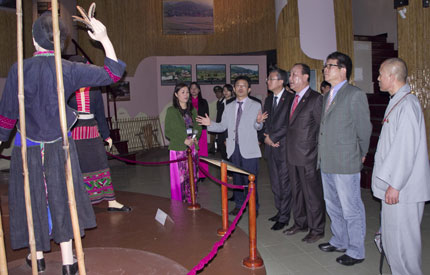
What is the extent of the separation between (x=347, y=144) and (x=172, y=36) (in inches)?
419

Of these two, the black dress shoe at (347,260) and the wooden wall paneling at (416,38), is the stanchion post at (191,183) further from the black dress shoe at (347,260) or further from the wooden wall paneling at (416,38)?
the wooden wall paneling at (416,38)

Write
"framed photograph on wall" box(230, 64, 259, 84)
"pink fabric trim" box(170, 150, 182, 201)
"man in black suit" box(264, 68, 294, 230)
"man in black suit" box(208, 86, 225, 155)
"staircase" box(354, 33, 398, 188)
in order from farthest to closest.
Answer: "framed photograph on wall" box(230, 64, 259, 84)
"man in black suit" box(208, 86, 225, 155)
"staircase" box(354, 33, 398, 188)
"pink fabric trim" box(170, 150, 182, 201)
"man in black suit" box(264, 68, 294, 230)

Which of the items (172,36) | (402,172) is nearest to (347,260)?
(402,172)

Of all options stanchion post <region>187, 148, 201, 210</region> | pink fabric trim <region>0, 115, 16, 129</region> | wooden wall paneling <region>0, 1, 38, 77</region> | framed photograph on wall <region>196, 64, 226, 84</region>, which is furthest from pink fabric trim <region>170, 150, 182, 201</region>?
framed photograph on wall <region>196, 64, 226, 84</region>

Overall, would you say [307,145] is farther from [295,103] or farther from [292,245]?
[292,245]

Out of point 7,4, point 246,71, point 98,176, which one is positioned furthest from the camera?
point 246,71

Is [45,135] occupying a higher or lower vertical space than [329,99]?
lower

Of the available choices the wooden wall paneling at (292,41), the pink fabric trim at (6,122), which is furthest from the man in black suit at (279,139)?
the pink fabric trim at (6,122)

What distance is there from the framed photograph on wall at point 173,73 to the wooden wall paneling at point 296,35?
639 cm

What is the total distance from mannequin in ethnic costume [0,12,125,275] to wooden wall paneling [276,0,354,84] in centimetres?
471

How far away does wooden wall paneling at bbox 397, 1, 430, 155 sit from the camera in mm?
5020

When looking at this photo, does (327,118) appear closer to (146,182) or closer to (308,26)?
(308,26)

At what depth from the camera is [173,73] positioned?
12711 mm

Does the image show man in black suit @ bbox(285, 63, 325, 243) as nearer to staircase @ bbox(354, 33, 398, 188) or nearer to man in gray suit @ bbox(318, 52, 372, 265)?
man in gray suit @ bbox(318, 52, 372, 265)
